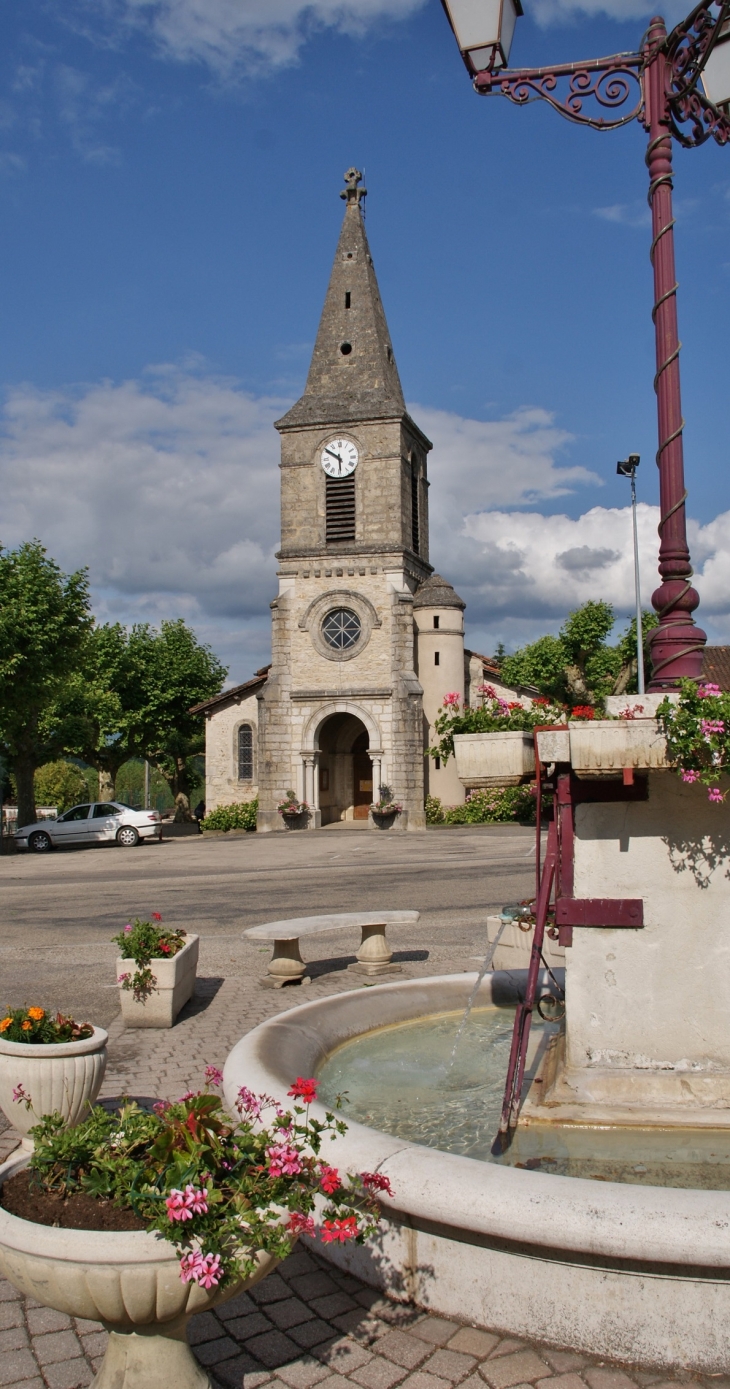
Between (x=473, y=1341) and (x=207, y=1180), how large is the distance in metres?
1.13

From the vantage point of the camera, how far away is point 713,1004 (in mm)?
4383

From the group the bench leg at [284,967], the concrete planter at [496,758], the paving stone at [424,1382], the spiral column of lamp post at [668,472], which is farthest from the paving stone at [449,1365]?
the bench leg at [284,967]

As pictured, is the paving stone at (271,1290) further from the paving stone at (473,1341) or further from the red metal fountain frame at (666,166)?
the red metal fountain frame at (666,166)

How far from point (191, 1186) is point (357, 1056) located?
3212 mm

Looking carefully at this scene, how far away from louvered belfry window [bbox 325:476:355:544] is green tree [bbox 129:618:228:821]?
1060 centimetres

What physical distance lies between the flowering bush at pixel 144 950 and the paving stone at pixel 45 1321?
4.09 metres

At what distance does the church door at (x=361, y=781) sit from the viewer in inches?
1415

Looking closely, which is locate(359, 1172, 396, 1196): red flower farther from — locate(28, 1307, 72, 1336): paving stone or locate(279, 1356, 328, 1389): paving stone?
locate(28, 1307, 72, 1336): paving stone

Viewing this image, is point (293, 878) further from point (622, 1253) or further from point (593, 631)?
point (593, 631)

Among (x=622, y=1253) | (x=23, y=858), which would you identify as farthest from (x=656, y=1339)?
(x=23, y=858)

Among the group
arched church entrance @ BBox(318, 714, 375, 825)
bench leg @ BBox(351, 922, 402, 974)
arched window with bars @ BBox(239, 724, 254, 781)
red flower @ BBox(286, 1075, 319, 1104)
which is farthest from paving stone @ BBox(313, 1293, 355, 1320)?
arched window with bars @ BBox(239, 724, 254, 781)

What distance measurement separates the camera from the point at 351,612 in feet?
109

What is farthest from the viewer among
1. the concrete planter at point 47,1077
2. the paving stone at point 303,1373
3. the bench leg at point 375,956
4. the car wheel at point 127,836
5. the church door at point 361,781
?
the church door at point 361,781

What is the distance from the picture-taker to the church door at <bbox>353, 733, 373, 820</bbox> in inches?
1415
